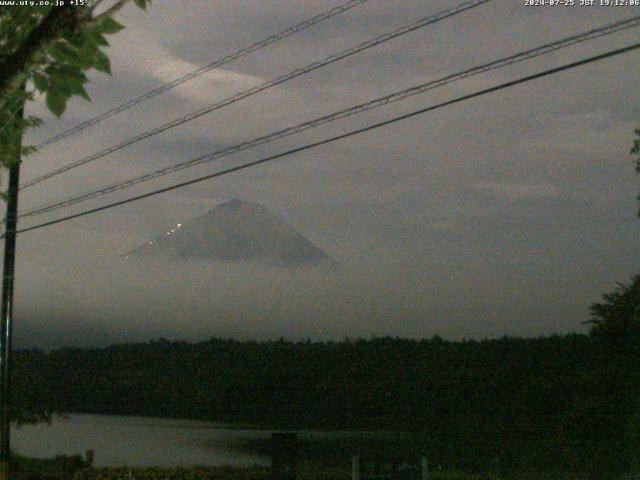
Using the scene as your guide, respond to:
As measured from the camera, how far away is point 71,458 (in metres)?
21.9

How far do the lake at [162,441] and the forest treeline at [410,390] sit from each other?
1927 mm

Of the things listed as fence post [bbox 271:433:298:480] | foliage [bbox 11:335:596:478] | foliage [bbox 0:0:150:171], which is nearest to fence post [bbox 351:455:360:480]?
fence post [bbox 271:433:298:480]

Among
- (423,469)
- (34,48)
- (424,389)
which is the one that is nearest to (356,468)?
(423,469)

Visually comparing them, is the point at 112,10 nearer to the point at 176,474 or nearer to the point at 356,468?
the point at 356,468

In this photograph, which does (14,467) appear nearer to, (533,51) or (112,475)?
(112,475)

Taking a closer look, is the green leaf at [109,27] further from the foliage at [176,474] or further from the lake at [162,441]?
the lake at [162,441]

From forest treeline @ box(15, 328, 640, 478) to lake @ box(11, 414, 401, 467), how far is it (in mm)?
1927

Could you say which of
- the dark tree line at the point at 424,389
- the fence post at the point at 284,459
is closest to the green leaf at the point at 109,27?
the fence post at the point at 284,459

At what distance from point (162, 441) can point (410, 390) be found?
17135mm

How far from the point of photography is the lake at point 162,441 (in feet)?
97.4

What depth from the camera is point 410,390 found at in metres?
50.4

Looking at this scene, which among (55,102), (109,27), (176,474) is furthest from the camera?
(176,474)

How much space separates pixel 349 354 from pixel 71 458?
3327 cm

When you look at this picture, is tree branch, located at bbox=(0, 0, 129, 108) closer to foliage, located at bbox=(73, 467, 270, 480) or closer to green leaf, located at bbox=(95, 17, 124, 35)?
green leaf, located at bbox=(95, 17, 124, 35)
